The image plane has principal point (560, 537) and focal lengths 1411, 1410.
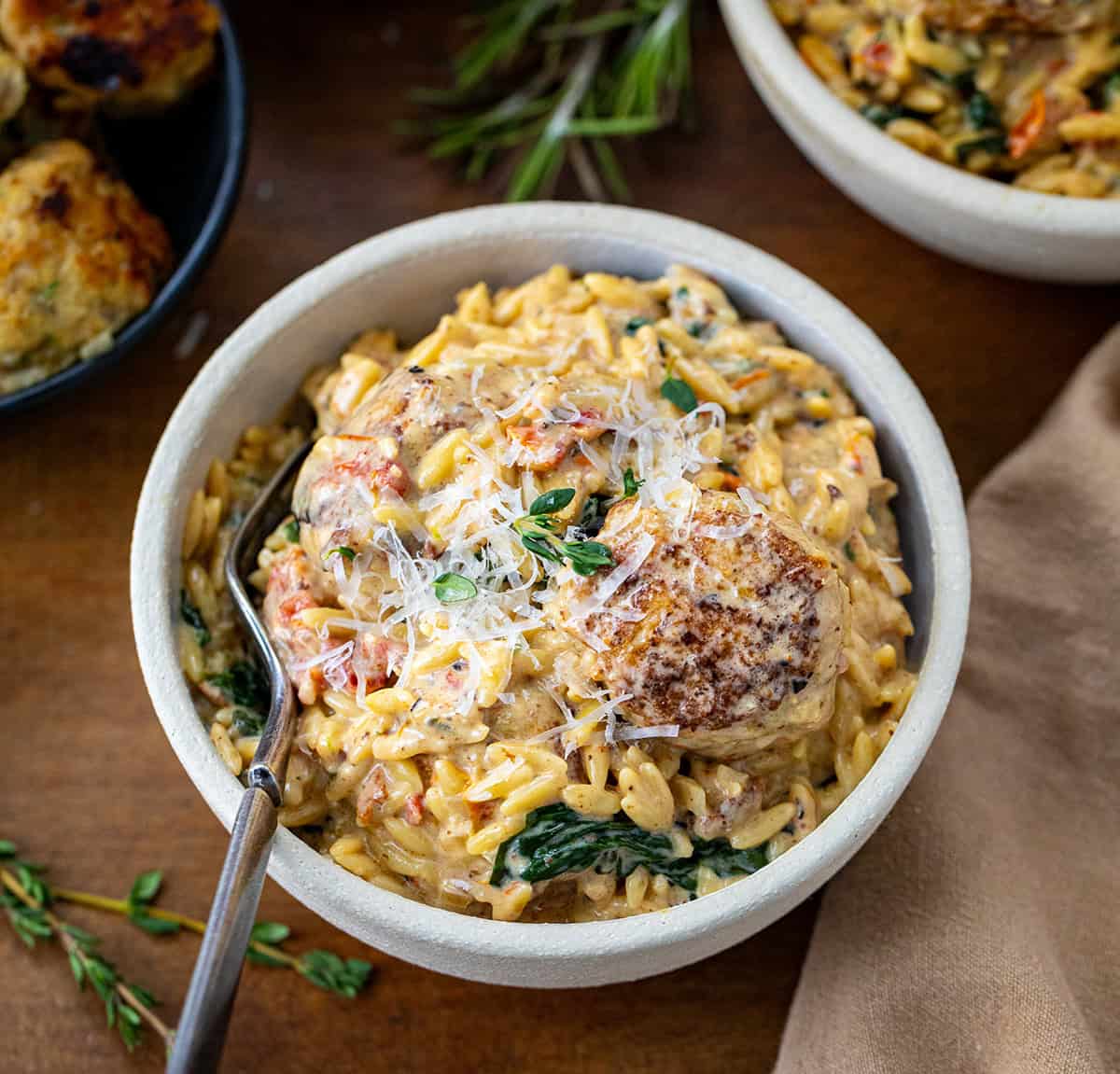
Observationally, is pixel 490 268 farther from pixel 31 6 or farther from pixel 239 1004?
pixel 239 1004

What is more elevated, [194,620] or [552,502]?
[552,502]

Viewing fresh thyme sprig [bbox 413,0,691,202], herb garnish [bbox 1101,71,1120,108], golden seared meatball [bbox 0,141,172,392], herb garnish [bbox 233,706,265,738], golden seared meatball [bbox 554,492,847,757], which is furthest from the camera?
fresh thyme sprig [bbox 413,0,691,202]

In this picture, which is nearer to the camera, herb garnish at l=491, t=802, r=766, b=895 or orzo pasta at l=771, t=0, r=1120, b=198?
herb garnish at l=491, t=802, r=766, b=895

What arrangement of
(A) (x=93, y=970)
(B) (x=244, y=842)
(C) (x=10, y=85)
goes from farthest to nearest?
1. (C) (x=10, y=85)
2. (A) (x=93, y=970)
3. (B) (x=244, y=842)

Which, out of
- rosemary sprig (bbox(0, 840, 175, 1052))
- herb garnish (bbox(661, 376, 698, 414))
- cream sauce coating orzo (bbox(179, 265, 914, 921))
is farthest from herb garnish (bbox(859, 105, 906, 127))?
rosemary sprig (bbox(0, 840, 175, 1052))

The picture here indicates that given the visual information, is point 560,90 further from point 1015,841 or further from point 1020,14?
point 1015,841

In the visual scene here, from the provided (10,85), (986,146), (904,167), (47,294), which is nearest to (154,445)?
(47,294)

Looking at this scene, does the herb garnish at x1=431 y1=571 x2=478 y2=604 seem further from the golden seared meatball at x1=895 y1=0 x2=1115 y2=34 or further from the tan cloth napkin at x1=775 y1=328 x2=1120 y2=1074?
the golden seared meatball at x1=895 y1=0 x2=1115 y2=34

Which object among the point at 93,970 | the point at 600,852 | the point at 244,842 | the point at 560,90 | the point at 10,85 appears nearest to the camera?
the point at 244,842
